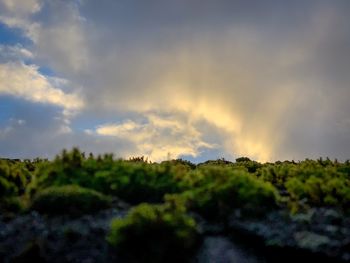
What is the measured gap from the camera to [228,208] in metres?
11.0

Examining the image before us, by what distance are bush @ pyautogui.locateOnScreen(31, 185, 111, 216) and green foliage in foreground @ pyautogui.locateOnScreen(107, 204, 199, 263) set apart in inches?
48.6

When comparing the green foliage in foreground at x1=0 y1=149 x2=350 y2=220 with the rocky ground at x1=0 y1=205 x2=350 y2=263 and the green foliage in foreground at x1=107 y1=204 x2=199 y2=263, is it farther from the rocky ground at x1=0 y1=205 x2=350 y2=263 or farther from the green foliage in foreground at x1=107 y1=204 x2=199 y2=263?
the green foliage in foreground at x1=107 y1=204 x2=199 y2=263

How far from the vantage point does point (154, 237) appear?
9805mm

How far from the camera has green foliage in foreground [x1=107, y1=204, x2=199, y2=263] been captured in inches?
382

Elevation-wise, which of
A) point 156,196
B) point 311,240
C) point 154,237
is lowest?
point 154,237

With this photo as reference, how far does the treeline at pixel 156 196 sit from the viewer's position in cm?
985

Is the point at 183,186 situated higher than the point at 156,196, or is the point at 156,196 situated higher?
the point at 183,186

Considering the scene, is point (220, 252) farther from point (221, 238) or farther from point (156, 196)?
point (156, 196)

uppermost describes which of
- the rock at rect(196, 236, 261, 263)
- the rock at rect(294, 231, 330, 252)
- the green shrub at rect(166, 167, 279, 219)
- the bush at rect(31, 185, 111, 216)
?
the green shrub at rect(166, 167, 279, 219)

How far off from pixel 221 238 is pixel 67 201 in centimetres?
336

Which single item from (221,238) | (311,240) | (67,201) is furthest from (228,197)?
(67,201)

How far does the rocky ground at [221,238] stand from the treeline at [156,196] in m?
0.26

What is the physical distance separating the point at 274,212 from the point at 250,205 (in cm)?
52

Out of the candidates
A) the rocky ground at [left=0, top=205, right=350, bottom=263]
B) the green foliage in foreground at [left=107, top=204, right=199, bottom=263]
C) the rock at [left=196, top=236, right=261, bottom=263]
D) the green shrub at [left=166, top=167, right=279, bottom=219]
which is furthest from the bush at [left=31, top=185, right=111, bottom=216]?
the rock at [left=196, top=236, right=261, bottom=263]
